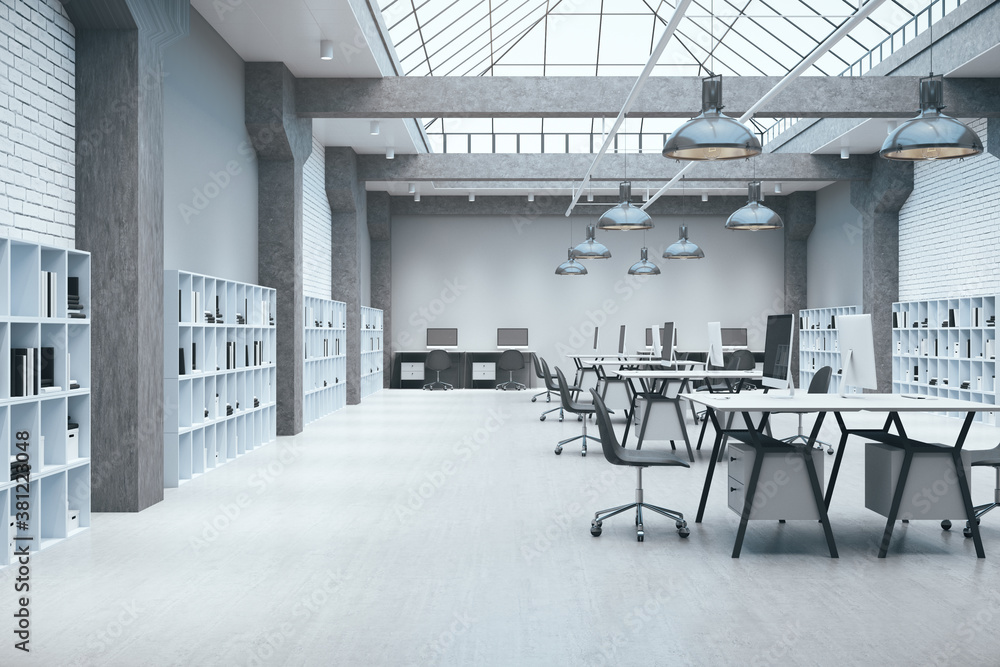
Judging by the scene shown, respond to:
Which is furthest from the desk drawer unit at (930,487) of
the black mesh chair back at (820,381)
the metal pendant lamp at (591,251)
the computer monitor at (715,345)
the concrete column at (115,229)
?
the metal pendant lamp at (591,251)

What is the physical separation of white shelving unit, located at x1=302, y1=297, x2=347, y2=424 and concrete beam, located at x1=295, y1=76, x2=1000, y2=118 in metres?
2.98

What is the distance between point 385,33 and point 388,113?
86 cm

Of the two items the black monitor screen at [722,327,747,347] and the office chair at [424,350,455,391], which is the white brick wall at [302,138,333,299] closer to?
the office chair at [424,350,455,391]

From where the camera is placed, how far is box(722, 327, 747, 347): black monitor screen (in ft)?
58.8

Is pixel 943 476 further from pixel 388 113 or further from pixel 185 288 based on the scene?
pixel 388 113

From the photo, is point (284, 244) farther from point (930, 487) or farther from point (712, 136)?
point (930, 487)

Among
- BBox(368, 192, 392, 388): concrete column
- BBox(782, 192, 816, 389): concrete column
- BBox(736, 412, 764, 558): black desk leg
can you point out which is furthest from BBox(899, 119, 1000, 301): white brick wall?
BBox(368, 192, 392, 388): concrete column

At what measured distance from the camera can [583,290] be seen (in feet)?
62.1

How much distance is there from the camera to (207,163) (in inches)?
323

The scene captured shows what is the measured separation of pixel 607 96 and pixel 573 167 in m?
4.68

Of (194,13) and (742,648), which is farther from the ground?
(194,13)

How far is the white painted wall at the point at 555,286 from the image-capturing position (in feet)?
61.8

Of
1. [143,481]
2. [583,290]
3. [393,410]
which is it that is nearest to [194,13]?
[143,481]

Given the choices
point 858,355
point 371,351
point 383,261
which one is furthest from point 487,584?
point 383,261
